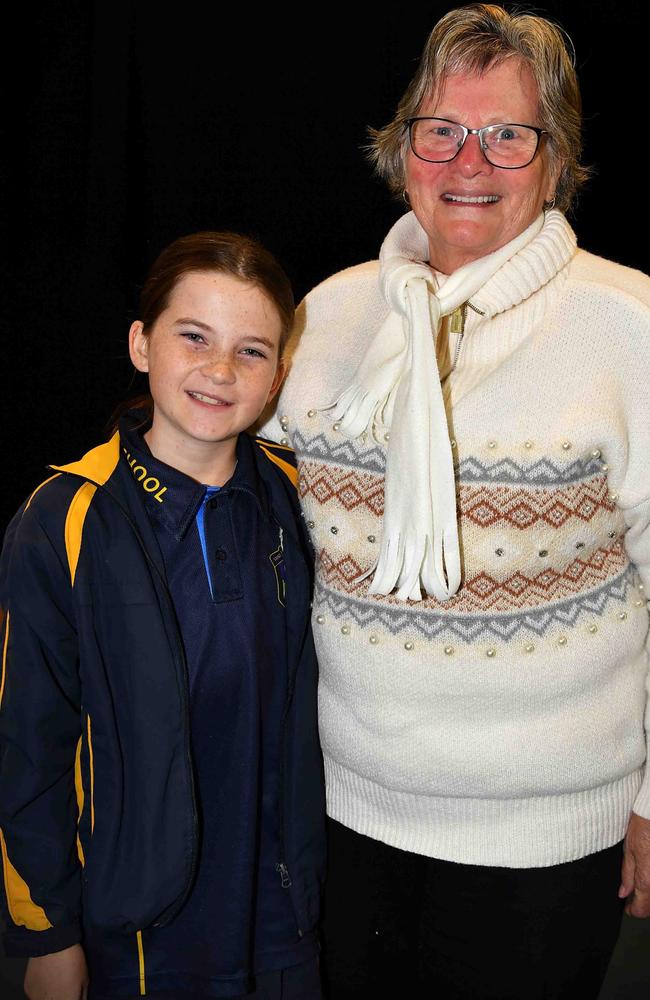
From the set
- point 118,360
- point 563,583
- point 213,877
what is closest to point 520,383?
point 563,583

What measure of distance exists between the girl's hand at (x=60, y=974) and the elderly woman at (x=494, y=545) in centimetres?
40

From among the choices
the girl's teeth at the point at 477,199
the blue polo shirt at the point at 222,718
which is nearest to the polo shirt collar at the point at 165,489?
the blue polo shirt at the point at 222,718

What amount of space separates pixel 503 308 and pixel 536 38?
0.34m

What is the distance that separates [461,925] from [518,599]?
0.44m

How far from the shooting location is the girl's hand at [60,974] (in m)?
1.39

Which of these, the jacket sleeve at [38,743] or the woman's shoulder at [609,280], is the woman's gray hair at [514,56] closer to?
the woman's shoulder at [609,280]

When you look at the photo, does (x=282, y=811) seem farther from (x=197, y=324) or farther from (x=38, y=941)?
(x=197, y=324)

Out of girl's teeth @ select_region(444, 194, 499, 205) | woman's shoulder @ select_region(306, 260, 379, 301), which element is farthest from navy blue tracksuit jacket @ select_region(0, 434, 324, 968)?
girl's teeth @ select_region(444, 194, 499, 205)

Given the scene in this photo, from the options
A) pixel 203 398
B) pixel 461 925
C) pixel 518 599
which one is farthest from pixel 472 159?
pixel 461 925

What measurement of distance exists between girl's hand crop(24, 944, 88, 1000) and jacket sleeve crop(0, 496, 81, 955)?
0.06 ft

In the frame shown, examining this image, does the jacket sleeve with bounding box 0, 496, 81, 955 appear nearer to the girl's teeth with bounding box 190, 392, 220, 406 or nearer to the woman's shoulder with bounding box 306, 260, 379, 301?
the girl's teeth with bounding box 190, 392, 220, 406

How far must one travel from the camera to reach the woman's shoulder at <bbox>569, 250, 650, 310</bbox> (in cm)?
139

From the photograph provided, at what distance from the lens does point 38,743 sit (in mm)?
1349

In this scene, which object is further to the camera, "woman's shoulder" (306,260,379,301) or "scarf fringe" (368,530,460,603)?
"woman's shoulder" (306,260,379,301)
